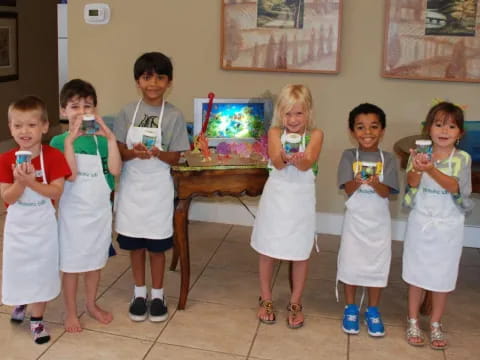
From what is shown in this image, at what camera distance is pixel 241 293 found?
3.19m

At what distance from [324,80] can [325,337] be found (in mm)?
1900

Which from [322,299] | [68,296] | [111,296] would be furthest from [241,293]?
[68,296]

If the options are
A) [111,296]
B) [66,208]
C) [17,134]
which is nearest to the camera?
[17,134]

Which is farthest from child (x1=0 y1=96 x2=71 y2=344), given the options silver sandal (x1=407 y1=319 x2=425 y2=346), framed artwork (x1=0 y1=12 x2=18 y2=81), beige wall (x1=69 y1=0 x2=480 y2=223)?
framed artwork (x1=0 y1=12 x2=18 y2=81)

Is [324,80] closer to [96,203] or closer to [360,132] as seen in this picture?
[360,132]

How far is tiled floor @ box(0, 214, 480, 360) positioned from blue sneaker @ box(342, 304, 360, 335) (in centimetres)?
3

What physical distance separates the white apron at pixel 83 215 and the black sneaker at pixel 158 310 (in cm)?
38

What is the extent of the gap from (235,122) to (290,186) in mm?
674

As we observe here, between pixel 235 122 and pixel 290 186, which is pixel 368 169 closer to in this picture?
pixel 290 186

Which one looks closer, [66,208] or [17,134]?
[17,134]

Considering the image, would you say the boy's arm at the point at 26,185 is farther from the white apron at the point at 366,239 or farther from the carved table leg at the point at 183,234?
the white apron at the point at 366,239

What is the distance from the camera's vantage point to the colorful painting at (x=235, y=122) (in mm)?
3223

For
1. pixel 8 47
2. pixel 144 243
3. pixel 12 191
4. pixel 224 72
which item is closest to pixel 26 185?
pixel 12 191

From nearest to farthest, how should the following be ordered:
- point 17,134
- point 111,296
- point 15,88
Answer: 1. point 17,134
2. point 111,296
3. point 15,88
